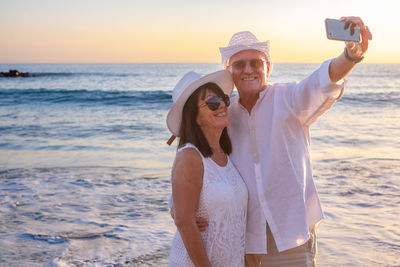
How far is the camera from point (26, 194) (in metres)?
7.64

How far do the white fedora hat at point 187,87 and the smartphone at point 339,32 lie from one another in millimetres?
884

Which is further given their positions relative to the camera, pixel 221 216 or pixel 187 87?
pixel 187 87

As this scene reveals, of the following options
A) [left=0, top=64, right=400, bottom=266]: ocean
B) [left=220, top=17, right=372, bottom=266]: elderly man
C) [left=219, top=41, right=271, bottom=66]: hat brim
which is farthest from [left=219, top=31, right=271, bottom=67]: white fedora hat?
[left=0, top=64, right=400, bottom=266]: ocean

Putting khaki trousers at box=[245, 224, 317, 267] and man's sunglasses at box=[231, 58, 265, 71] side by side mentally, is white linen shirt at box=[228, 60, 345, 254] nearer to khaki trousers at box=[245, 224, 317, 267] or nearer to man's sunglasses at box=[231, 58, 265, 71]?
khaki trousers at box=[245, 224, 317, 267]

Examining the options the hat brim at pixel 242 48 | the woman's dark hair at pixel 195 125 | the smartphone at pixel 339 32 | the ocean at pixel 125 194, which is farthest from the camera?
the ocean at pixel 125 194

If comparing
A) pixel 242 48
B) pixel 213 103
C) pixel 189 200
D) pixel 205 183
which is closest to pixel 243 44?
pixel 242 48

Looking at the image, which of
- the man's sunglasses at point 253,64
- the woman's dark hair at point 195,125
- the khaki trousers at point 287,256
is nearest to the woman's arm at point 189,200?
the woman's dark hair at point 195,125

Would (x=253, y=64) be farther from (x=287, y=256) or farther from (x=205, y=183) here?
(x=287, y=256)

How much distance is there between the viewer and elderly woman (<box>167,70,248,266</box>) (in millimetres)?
2641

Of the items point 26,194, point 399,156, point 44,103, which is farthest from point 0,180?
point 44,103

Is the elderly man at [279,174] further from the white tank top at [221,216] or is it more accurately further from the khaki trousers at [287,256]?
the white tank top at [221,216]

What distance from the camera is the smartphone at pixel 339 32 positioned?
2273 millimetres

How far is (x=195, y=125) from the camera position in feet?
9.57

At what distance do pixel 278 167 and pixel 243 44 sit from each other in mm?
876
